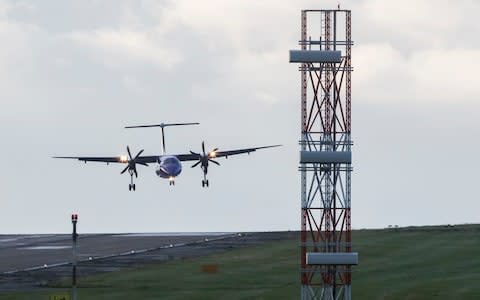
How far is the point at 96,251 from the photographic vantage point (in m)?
157

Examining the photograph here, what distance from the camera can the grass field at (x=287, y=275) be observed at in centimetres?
10681

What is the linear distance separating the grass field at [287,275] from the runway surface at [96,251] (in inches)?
189

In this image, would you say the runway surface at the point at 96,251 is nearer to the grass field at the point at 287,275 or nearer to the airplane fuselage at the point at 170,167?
the grass field at the point at 287,275

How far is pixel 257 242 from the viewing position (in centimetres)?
16388

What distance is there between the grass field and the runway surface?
4802 mm

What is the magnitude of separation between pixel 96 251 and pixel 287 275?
4224cm

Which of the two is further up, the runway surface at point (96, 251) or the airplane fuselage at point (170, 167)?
the airplane fuselage at point (170, 167)

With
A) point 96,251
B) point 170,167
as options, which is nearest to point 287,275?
point 170,167

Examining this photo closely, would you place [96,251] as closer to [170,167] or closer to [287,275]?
[170,167]

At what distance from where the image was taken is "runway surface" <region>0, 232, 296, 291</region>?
12764cm

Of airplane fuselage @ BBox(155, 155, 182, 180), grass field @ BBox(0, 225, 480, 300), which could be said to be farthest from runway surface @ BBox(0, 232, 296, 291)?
airplane fuselage @ BBox(155, 155, 182, 180)

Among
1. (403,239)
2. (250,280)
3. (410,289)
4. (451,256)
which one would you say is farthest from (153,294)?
(403,239)

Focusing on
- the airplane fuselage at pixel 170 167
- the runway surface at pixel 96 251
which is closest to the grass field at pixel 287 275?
the runway surface at pixel 96 251

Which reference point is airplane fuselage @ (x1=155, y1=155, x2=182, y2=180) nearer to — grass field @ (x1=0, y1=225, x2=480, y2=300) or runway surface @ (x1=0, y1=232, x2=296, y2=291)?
grass field @ (x1=0, y1=225, x2=480, y2=300)
